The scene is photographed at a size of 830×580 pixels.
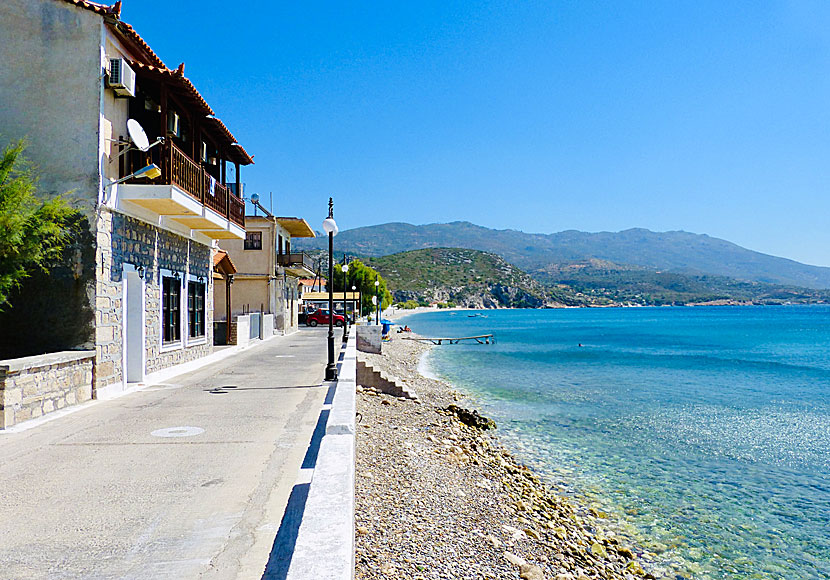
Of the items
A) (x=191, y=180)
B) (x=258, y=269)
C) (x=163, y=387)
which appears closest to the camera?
(x=163, y=387)

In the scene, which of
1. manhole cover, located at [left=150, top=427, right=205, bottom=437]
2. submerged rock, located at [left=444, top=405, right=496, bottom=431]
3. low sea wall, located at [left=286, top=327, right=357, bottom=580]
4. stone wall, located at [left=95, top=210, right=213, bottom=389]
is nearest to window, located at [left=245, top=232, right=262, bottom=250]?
stone wall, located at [left=95, top=210, right=213, bottom=389]

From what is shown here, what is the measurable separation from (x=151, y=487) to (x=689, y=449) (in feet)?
46.3

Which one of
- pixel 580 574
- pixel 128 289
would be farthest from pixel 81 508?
pixel 128 289

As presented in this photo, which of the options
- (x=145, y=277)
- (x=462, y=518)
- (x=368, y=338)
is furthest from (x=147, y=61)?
(x=368, y=338)

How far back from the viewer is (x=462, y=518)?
7.79 meters

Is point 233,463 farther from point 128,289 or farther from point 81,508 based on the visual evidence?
point 128,289

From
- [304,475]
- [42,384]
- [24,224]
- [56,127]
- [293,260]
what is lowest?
[304,475]

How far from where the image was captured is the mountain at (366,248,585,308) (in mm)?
169625

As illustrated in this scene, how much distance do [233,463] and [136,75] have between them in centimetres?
871

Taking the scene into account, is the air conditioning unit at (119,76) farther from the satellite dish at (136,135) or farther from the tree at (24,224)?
the tree at (24,224)

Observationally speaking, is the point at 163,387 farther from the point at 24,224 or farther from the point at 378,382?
the point at 378,382

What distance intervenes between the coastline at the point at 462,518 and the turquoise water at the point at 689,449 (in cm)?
94

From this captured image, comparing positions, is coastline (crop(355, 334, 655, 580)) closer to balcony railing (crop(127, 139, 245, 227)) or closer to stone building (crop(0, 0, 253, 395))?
stone building (crop(0, 0, 253, 395))

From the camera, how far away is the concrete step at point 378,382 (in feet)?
60.7
